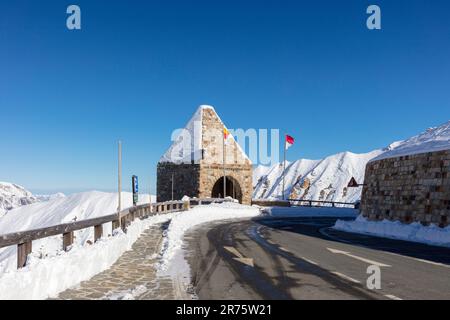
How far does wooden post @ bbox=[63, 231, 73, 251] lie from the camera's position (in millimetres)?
8180

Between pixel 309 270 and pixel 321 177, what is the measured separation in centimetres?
17033

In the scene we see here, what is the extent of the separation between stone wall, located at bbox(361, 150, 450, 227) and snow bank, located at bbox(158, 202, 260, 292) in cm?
1010

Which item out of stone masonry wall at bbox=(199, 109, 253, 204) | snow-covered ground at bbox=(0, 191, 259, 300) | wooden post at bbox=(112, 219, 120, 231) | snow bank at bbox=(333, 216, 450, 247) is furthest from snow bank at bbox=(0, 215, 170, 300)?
stone masonry wall at bbox=(199, 109, 253, 204)

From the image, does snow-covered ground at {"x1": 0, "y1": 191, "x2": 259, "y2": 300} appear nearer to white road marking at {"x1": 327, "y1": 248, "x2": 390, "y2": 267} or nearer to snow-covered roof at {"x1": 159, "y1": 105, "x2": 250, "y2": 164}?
white road marking at {"x1": 327, "y1": 248, "x2": 390, "y2": 267}

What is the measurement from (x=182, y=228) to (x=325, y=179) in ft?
523

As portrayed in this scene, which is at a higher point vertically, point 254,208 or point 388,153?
point 388,153

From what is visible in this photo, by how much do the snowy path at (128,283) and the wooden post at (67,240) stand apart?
863 mm

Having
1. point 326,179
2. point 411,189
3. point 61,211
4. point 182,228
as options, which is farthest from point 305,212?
point 326,179
